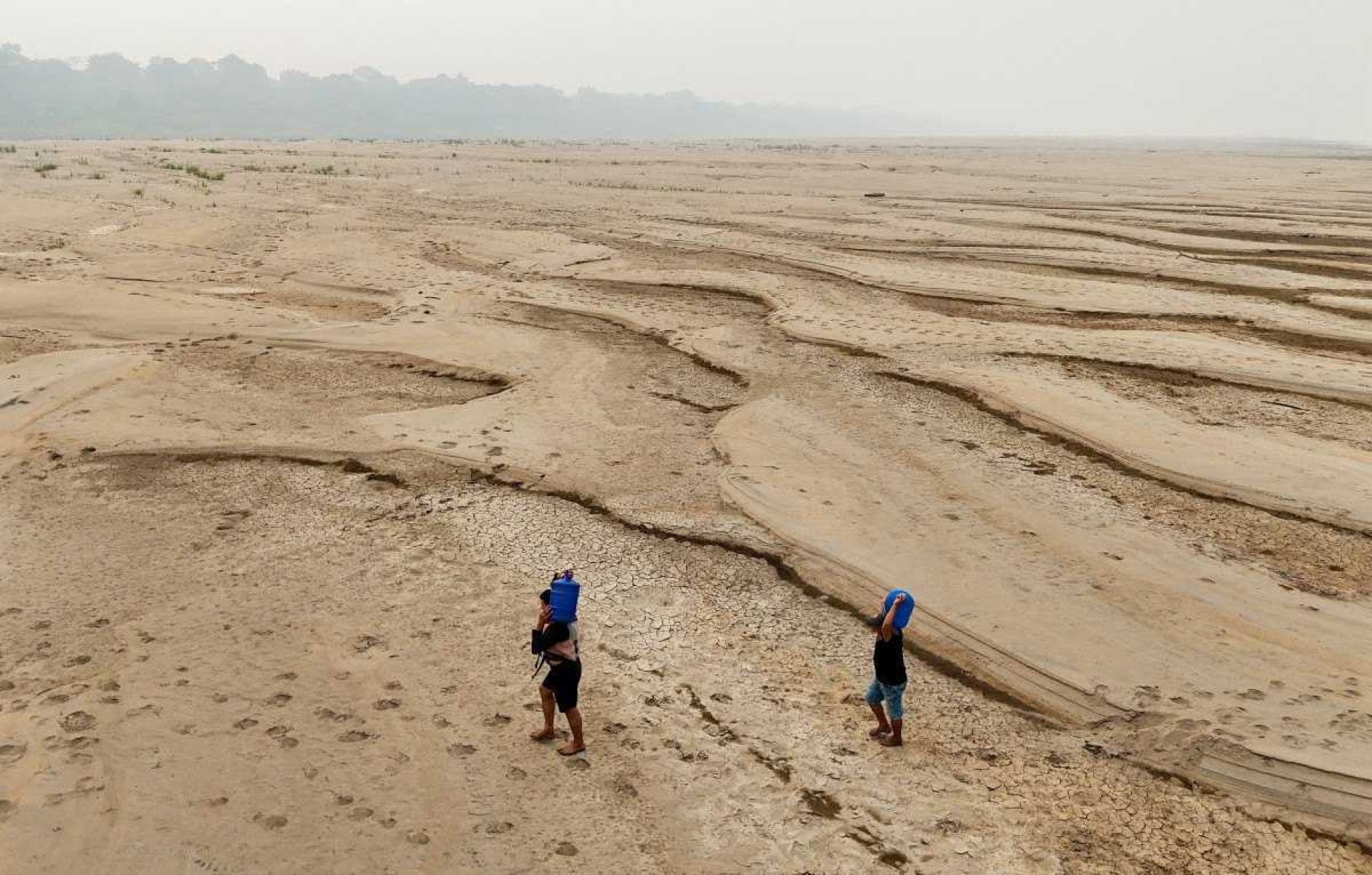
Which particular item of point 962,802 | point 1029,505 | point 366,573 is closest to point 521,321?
point 366,573

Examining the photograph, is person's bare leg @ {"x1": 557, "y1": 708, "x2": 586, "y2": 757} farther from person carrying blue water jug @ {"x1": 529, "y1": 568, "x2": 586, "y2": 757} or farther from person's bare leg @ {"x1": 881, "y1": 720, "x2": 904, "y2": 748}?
person's bare leg @ {"x1": 881, "y1": 720, "x2": 904, "y2": 748}

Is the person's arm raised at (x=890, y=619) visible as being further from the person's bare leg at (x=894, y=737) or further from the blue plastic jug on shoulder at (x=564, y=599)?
the blue plastic jug on shoulder at (x=564, y=599)

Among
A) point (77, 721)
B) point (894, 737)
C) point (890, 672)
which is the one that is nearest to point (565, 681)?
point (890, 672)

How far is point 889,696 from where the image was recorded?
6098 millimetres

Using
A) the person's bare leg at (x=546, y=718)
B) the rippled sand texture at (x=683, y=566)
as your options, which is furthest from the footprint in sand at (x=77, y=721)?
the person's bare leg at (x=546, y=718)

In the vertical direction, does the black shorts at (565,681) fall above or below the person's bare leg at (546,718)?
above

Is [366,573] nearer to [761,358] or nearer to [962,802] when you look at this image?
[962,802]

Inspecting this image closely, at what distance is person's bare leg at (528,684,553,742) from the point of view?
6086 millimetres

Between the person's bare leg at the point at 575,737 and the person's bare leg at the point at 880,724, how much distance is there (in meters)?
2.12

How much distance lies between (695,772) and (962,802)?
181 cm

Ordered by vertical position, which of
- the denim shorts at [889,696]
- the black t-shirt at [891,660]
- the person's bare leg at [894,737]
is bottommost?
the person's bare leg at [894,737]

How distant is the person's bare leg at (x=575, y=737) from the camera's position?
600 cm

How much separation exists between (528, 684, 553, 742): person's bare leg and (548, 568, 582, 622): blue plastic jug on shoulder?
61cm

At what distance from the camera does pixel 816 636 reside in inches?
300
